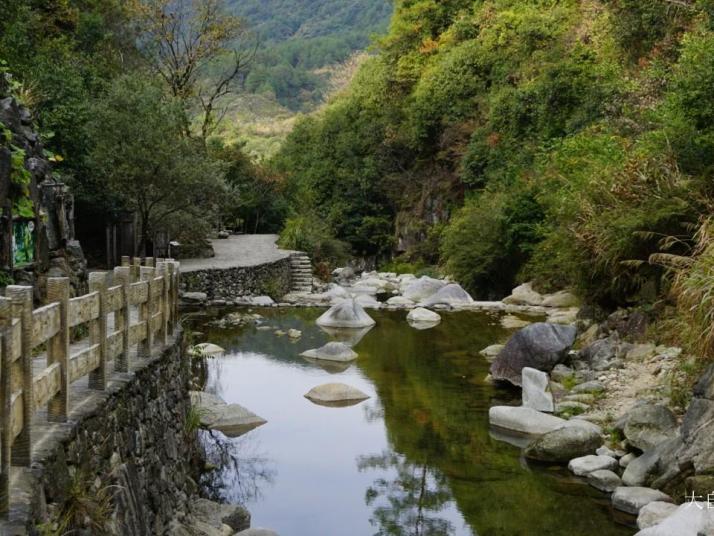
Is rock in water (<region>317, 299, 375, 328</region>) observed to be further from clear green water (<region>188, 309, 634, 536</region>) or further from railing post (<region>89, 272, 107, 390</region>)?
railing post (<region>89, 272, 107, 390</region>)

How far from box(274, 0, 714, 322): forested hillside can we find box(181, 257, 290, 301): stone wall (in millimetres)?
5588

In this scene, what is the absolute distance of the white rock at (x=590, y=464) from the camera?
31.4ft

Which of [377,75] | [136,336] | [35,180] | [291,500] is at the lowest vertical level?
[291,500]

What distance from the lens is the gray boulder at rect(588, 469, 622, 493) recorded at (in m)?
9.22

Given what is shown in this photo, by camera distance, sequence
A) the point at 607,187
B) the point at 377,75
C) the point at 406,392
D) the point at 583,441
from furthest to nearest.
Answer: the point at 377,75 → the point at 607,187 → the point at 406,392 → the point at 583,441

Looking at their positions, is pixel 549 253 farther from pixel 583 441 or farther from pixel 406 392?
pixel 583 441

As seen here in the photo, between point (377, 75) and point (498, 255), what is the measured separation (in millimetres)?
17350

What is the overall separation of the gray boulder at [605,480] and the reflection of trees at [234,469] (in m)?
3.63

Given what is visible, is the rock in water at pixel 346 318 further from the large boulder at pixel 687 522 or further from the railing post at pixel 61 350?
the railing post at pixel 61 350

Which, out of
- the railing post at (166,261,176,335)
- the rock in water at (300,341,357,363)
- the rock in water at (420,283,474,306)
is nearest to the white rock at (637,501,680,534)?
the railing post at (166,261,176,335)

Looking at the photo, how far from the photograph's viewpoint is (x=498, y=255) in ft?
83.1

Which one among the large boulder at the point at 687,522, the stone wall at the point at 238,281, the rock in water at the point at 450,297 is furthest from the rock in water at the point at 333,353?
the large boulder at the point at 687,522

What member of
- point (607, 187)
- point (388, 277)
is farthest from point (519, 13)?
point (607, 187)

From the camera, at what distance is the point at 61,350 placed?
5.10m
